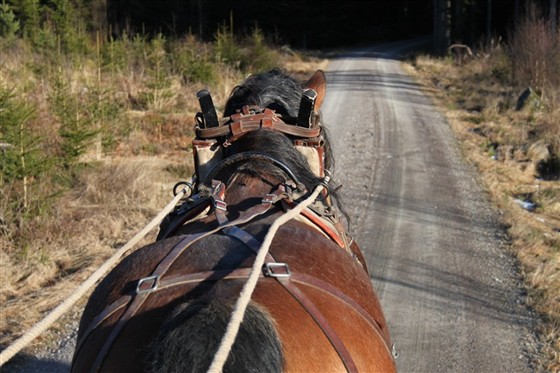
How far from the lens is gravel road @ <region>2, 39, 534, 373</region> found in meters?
4.18

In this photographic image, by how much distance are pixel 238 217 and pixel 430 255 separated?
13.3 ft

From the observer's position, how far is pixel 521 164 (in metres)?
9.18

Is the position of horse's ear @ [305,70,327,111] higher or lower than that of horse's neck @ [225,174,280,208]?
higher

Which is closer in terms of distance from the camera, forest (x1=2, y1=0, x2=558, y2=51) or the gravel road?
the gravel road

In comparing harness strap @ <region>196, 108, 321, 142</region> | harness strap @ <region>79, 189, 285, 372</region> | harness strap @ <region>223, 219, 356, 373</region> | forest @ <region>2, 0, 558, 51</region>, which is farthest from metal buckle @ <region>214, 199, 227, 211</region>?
forest @ <region>2, 0, 558, 51</region>

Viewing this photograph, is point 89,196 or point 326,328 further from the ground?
point 326,328

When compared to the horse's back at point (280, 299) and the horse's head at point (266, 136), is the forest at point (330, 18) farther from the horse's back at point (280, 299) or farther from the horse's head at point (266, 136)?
the horse's back at point (280, 299)

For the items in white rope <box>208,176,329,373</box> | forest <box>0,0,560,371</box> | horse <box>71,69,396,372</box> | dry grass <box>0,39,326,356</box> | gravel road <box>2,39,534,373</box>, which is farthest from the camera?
forest <box>0,0,560,371</box>

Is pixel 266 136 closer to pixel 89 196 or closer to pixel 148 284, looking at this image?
pixel 148 284

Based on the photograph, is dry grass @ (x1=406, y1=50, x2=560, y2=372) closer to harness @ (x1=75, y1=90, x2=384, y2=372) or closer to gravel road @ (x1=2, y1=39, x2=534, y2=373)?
gravel road @ (x1=2, y1=39, x2=534, y2=373)

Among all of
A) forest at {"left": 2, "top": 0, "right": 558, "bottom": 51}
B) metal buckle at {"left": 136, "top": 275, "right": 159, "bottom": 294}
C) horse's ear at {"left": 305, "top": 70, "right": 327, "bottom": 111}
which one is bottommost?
metal buckle at {"left": 136, "top": 275, "right": 159, "bottom": 294}

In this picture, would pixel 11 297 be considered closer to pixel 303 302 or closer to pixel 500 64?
pixel 303 302

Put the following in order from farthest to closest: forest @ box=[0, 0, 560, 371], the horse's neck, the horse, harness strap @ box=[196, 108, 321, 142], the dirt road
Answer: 1. forest @ box=[0, 0, 560, 371]
2. the dirt road
3. harness strap @ box=[196, 108, 321, 142]
4. the horse's neck
5. the horse

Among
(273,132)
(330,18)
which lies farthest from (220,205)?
(330,18)
